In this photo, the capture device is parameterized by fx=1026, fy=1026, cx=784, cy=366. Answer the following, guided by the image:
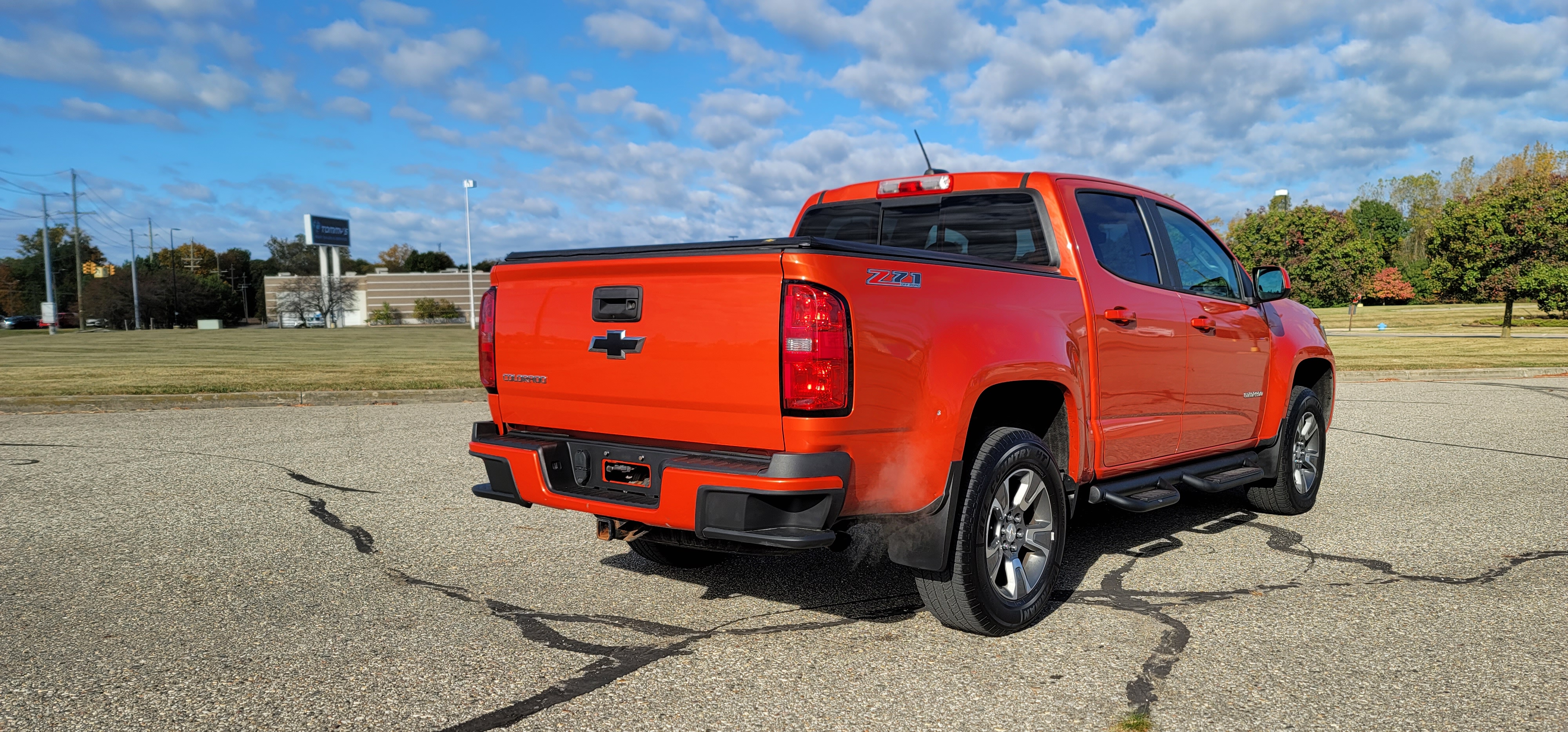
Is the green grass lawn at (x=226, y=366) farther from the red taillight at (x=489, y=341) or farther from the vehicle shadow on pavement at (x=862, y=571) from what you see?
the red taillight at (x=489, y=341)

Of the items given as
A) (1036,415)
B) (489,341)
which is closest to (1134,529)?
(1036,415)

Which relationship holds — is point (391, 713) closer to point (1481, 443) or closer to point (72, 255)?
point (1481, 443)

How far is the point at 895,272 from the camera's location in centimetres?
353

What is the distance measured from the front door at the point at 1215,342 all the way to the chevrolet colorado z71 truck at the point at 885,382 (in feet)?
0.14

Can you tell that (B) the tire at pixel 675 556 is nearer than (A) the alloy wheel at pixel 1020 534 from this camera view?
No

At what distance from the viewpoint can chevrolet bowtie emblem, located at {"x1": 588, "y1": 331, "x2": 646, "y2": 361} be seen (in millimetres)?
3777

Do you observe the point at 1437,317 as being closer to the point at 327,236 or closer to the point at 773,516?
the point at 773,516

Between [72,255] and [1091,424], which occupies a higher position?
[72,255]

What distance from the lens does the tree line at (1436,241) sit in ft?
129

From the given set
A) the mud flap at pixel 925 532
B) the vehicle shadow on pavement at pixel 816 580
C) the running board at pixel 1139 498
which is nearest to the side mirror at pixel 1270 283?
the running board at pixel 1139 498

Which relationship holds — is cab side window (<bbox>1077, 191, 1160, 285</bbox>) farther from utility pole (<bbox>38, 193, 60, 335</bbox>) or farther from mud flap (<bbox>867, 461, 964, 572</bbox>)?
utility pole (<bbox>38, 193, 60, 335</bbox>)

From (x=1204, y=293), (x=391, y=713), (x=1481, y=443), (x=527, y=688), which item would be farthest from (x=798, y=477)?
(x=1481, y=443)

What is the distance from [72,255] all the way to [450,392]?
14325cm

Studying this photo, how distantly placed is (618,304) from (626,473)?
0.64m
